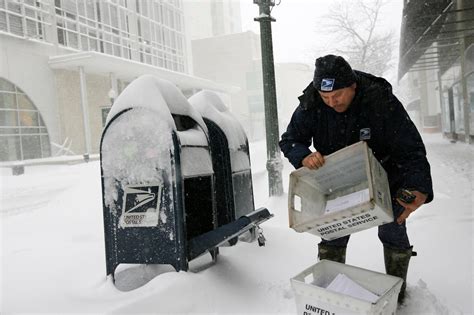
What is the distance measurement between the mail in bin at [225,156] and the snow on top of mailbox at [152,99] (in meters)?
0.68

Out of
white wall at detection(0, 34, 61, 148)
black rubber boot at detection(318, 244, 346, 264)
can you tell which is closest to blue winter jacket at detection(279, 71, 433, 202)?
black rubber boot at detection(318, 244, 346, 264)

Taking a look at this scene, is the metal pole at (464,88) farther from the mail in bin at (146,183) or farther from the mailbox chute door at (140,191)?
the mailbox chute door at (140,191)

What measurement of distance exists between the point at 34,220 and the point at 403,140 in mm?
5843

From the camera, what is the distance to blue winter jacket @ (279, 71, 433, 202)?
238cm

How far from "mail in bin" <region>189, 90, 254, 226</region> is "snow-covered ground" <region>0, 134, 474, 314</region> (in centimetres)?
42

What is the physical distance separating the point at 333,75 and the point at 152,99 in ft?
4.38

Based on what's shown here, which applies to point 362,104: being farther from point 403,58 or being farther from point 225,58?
point 225,58

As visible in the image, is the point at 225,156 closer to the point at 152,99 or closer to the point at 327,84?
the point at 152,99

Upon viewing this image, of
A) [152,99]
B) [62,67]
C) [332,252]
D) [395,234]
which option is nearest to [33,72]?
[62,67]

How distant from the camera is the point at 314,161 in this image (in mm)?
2334

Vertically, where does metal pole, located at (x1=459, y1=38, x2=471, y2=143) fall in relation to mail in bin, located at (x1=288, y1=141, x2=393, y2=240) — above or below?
above

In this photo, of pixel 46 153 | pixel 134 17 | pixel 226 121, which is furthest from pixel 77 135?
pixel 226 121

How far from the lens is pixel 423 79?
32906 mm

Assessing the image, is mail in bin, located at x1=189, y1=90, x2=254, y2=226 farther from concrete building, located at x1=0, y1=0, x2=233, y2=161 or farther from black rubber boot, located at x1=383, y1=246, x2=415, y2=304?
concrete building, located at x1=0, y1=0, x2=233, y2=161
